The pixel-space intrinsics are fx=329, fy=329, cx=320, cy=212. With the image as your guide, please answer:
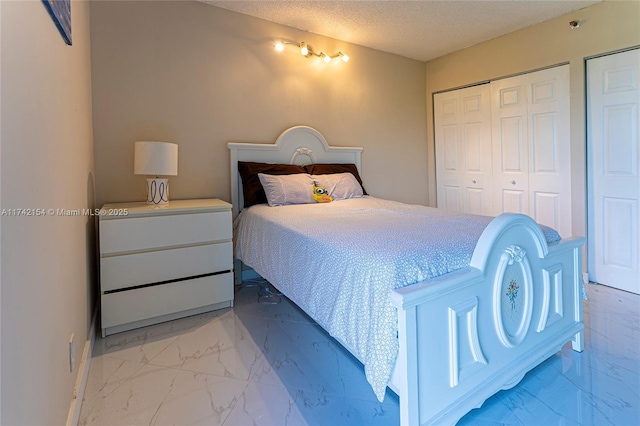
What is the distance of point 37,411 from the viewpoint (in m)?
0.90

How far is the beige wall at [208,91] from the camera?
2455mm

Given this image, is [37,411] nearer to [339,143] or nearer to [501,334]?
[501,334]

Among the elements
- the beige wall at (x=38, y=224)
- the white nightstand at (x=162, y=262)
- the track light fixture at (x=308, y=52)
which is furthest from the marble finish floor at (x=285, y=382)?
the track light fixture at (x=308, y=52)

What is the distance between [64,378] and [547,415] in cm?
188

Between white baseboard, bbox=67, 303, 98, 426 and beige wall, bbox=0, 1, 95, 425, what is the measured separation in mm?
66

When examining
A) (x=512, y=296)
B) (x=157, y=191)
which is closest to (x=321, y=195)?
(x=157, y=191)

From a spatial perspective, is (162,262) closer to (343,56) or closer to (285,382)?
(285,382)

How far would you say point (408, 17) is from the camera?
10.0ft

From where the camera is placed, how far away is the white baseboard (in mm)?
1293

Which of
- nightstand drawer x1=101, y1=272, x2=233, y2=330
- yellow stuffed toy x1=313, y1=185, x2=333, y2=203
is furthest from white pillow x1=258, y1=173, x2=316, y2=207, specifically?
nightstand drawer x1=101, y1=272, x2=233, y2=330

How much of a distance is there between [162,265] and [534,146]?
3.48 metres

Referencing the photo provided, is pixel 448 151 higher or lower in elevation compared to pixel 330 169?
higher

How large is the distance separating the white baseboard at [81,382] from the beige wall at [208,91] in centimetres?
108

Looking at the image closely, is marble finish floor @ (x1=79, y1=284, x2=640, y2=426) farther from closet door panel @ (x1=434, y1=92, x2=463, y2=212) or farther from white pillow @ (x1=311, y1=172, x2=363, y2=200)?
closet door panel @ (x1=434, y1=92, x2=463, y2=212)
